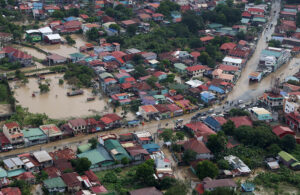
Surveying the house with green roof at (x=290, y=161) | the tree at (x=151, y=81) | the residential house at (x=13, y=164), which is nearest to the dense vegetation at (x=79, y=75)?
the tree at (x=151, y=81)

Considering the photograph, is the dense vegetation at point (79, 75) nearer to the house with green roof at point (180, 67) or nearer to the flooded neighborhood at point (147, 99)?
the flooded neighborhood at point (147, 99)

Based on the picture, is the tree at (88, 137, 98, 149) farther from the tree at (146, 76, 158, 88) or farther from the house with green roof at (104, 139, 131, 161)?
the tree at (146, 76, 158, 88)

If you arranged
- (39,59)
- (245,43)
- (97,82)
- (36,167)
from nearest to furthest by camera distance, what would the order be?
1. (36,167)
2. (97,82)
3. (39,59)
4. (245,43)

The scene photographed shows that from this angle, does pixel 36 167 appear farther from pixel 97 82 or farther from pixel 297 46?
pixel 297 46

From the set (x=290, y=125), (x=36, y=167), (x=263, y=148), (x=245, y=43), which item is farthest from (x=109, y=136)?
(x=245, y=43)

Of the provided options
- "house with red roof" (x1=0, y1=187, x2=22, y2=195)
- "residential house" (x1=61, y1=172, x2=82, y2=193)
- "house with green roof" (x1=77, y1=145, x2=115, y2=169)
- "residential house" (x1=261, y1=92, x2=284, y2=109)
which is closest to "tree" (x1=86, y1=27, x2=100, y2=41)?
"residential house" (x1=261, y1=92, x2=284, y2=109)

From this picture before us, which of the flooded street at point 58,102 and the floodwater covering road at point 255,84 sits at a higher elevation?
the floodwater covering road at point 255,84
